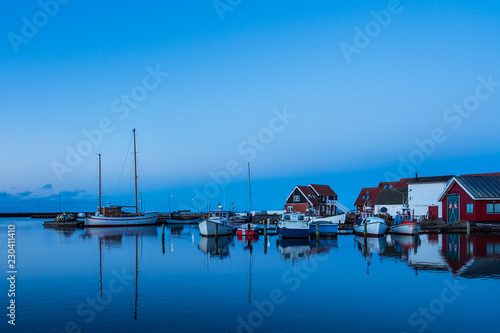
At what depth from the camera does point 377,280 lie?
78.9 ft

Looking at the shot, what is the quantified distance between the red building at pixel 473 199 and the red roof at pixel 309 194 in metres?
33.3

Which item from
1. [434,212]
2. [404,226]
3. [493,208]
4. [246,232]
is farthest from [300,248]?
[434,212]

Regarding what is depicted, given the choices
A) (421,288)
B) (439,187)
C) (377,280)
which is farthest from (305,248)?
(439,187)

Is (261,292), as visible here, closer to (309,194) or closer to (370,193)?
(309,194)

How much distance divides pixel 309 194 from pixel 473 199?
40.3m

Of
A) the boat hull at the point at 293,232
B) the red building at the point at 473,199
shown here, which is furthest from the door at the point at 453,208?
the boat hull at the point at 293,232

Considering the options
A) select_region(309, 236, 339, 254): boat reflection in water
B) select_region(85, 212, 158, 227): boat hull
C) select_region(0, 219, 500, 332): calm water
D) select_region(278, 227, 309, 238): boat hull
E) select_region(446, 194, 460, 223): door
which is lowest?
select_region(85, 212, 158, 227): boat hull

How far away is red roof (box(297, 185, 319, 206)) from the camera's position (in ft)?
294

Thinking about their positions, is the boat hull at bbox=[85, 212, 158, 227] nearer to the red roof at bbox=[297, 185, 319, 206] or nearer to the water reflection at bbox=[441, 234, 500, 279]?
the red roof at bbox=[297, 185, 319, 206]

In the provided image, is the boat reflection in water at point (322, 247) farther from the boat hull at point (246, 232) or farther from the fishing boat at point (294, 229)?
the boat hull at point (246, 232)

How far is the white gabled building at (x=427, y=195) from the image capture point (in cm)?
6744

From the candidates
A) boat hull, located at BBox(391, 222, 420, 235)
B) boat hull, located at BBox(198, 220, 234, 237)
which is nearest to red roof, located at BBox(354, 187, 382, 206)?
boat hull, located at BBox(391, 222, 420, 235)

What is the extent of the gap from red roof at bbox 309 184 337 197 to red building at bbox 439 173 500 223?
36337 mm

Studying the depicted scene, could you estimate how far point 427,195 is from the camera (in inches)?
2714
